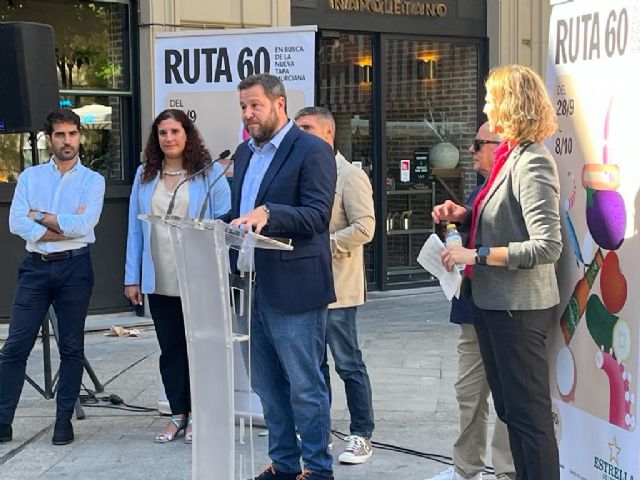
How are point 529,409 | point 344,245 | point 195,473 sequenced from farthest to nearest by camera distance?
point 344,245 → point 195,473 → point 529,409

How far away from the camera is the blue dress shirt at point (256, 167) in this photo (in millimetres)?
4637

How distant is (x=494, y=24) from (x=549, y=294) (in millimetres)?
8807

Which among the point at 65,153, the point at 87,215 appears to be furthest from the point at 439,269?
the point at 65,153

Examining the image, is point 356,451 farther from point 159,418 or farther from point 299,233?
point 159,418

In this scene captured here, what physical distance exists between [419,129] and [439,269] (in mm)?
8241

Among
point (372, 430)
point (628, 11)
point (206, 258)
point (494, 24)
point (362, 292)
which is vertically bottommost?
point (372, 430)

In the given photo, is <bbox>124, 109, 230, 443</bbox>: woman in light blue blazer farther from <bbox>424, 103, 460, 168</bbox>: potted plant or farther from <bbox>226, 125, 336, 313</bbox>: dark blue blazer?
<bbox>424, 103, 460, 168</bbox>: potted plant

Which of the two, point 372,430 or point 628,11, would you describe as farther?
point 372,430

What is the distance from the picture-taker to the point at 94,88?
32.7 ft

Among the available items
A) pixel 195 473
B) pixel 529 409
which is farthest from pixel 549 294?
pixel 195 473

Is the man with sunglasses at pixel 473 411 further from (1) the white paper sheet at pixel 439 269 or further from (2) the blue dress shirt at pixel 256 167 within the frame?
(2) the blue dress shirt at pixel 256 167

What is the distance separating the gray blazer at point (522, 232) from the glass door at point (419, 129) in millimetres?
7806

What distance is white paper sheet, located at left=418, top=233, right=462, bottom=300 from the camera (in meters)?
3.95

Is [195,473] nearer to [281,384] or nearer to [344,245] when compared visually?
[281,384]
